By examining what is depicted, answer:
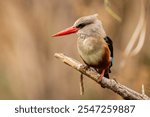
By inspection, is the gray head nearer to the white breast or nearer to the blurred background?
the white breast

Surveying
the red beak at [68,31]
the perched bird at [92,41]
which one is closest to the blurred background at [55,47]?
the red beak at [68,31]

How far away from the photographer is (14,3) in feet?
20.0

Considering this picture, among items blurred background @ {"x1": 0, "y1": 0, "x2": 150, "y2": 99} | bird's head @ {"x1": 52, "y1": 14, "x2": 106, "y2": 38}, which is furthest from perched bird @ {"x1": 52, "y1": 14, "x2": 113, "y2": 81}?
blurred background @ {"x1": 0, "y1": 0, "x2": 150, "y2": 99}

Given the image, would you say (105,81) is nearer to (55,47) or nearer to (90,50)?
(90,50)

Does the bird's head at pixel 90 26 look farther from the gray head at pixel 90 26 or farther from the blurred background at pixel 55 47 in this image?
the blurred background at pixel 55 47

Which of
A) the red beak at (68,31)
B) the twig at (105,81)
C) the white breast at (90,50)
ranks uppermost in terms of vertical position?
the red beak at (68,31)

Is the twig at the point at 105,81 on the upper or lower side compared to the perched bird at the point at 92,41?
lower

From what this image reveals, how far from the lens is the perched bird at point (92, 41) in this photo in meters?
5.55

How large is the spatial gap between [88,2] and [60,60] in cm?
37

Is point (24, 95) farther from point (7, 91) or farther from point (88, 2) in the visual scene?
point (88, 2)

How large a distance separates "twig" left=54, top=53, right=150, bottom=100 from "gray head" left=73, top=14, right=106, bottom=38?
0.11 m

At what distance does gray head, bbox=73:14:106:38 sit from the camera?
5.55 meters

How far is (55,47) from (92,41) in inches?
20.0

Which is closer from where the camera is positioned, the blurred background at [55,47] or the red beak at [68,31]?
the red beak at [68,31]
